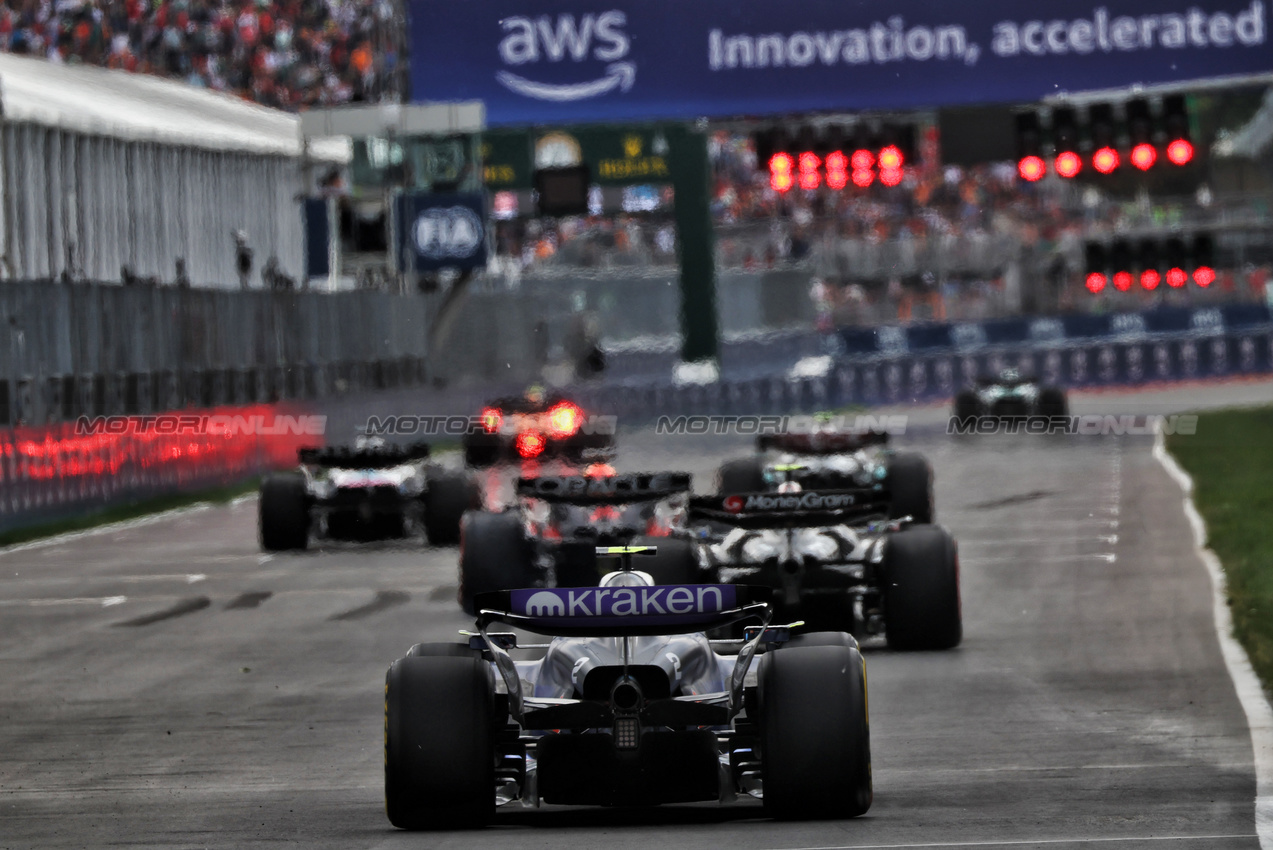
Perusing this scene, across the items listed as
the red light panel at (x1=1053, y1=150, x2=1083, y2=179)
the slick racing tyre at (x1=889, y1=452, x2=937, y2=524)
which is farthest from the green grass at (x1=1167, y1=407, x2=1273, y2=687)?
the red light panel at (x1=1053, y1=150, x2=1083, y2=179)

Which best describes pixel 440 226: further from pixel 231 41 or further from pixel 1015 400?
pixel 1015 400

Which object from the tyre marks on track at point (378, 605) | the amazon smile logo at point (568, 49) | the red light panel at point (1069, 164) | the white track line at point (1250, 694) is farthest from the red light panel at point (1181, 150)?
the tyre marks on track at point (378, 605)

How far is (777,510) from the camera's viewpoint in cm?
1372

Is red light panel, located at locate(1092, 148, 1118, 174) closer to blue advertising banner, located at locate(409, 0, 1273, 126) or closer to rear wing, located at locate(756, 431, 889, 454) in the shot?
blue advertising banner, located at locate(409, 0, 1273, 126)

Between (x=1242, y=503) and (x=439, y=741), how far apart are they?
56.6 feet

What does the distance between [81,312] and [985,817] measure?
19970 mm

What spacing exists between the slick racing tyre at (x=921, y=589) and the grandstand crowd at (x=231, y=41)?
2604 centimetres

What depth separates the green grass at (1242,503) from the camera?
14.8m

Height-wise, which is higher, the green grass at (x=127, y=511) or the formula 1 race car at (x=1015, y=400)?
the formula 1 race car at (x=1015, y=400)

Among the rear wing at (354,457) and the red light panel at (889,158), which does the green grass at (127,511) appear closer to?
the rear wing at (354,457)

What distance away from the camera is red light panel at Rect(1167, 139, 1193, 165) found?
32.1 metres

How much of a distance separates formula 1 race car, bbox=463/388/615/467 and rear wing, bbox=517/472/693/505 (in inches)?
502

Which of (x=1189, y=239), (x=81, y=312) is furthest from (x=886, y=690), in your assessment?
(x=1189, y=239)

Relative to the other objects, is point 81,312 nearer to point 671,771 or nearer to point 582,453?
point 582,453
